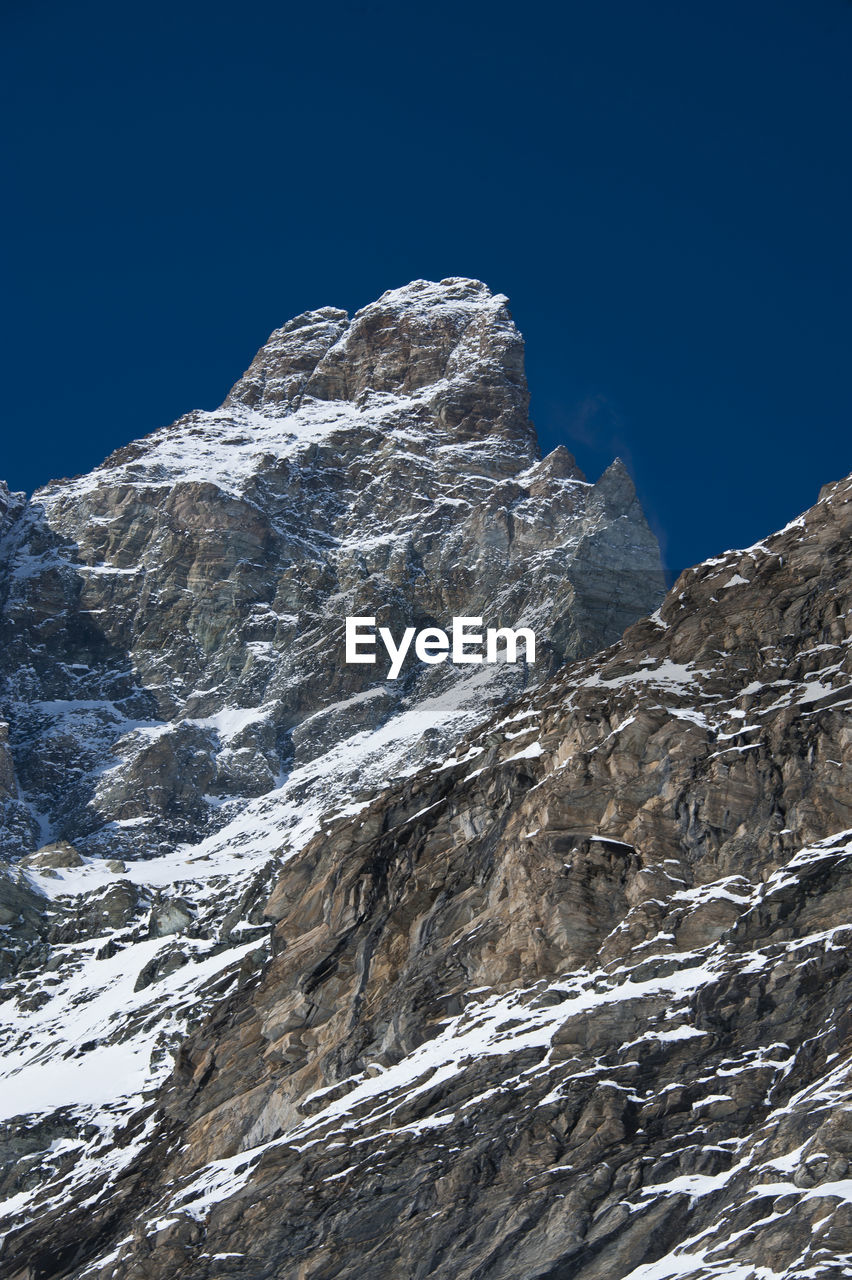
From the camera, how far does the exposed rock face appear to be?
71.6m

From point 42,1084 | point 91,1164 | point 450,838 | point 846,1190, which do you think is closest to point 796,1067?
point 846,1190

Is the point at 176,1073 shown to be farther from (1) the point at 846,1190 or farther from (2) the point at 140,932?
(2) the point at 140,932

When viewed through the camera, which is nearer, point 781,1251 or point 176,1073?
point 781,1251

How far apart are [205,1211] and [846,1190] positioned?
32378 millimetres

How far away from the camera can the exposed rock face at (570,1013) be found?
7162 cm

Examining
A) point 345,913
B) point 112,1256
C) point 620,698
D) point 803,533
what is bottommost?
point 112,1256

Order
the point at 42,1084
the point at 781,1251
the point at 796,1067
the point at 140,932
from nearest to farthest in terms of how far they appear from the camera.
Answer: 1. the point at 781,1251
2. the point at 796,1067
3. the point at 42,1084
4. the point at 140,932

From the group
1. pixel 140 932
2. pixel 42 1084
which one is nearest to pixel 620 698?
pixel 42 1084

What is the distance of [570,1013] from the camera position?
274 ft

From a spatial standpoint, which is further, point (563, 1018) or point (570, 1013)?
point (563, 1018)

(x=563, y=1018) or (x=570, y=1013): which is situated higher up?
(x=570, y=1013)

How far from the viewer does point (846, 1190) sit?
6356cm

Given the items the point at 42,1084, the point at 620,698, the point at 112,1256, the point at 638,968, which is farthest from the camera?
the point at 42,1084

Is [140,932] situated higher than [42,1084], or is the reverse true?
[140,932]
